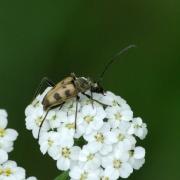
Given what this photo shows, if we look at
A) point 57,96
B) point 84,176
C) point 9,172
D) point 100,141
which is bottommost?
point 9,172

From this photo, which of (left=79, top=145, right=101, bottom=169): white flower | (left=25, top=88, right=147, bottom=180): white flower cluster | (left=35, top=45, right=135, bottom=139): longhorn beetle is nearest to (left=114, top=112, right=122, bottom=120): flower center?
(left=25, top=88, right=147, bottom=180): white flower cluster

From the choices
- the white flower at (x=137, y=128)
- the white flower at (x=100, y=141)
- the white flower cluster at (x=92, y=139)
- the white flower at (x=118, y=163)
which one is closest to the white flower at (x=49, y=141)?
the white flower cluster at (x=92, y=139)

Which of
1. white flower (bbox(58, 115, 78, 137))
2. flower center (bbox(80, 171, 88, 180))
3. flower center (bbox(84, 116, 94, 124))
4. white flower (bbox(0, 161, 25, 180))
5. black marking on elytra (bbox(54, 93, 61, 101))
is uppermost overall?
black marking on elytra (bbox(54, 93, 61, 101))

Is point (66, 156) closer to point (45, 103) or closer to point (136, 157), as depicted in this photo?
point (45, 103)

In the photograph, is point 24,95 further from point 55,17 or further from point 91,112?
point 91,112

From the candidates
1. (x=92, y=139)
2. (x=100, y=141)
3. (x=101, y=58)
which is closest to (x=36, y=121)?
(x=92, y=139)

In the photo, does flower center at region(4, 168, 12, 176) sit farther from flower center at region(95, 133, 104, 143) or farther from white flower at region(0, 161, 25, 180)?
flower center at region(95, 133, 104, 143)

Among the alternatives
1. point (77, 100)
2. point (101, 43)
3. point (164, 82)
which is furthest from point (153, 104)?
point (77, 100)
